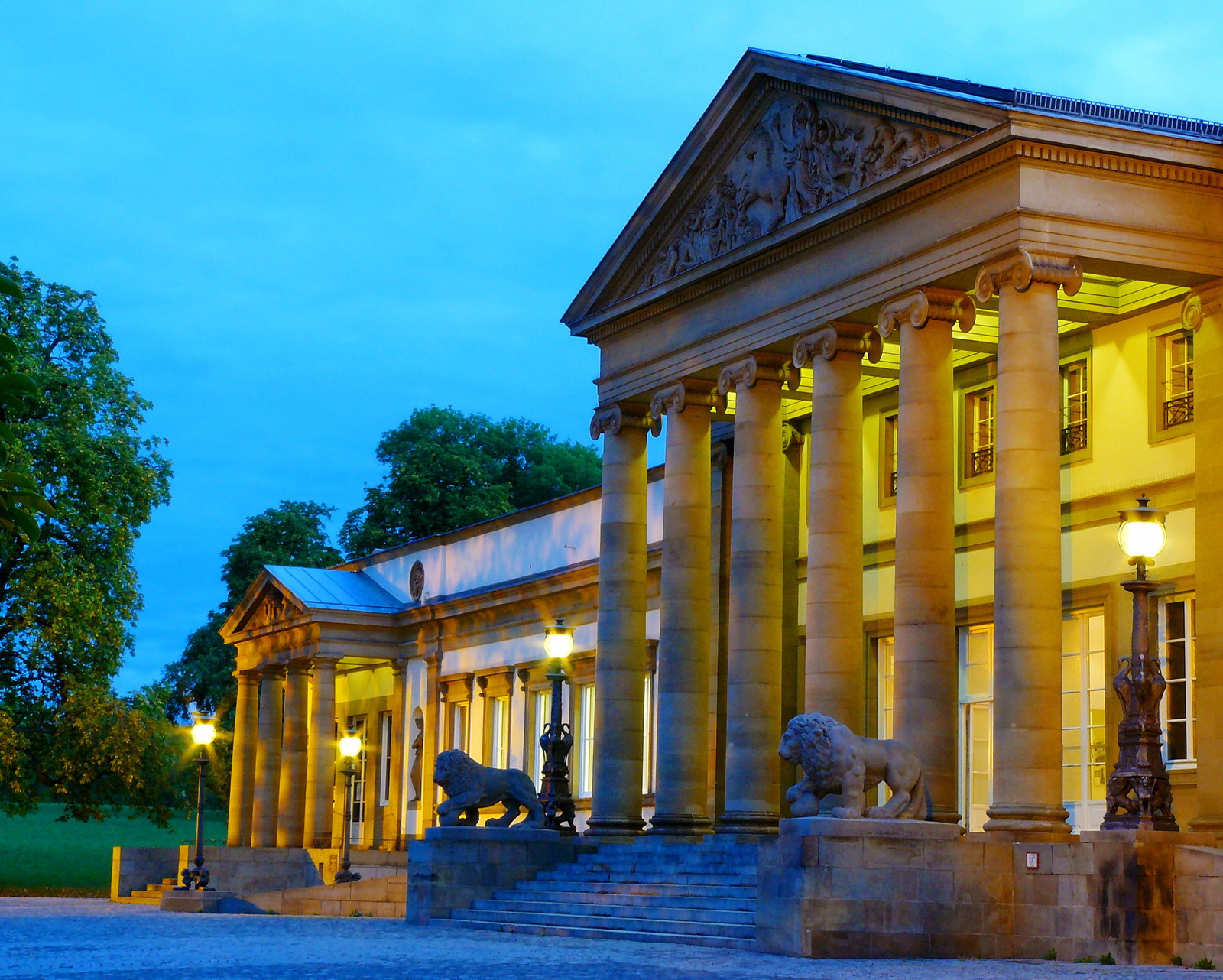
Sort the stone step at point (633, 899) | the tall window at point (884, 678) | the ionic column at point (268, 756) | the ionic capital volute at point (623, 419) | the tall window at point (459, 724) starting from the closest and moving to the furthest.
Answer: the stone step at point (633, 899) → the tall window at point (884, 678) → the ionic capital volute at point (623, 419) → the tall window at point (459, 724) → the ionic column at point (268, 756)

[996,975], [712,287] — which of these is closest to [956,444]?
[712,287]

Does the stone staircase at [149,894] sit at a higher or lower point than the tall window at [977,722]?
lower

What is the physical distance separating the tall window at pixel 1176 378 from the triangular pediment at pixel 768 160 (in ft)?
15.9

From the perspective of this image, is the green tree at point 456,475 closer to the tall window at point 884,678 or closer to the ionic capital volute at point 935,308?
the tall window at point 884,678

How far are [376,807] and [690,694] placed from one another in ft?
76.4

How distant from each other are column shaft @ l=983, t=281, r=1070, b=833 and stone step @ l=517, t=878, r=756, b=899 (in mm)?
4172

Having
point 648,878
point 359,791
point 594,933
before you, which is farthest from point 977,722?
point 359,791

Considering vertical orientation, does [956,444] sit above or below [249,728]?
above

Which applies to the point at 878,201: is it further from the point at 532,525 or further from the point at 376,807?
the point at 376,807

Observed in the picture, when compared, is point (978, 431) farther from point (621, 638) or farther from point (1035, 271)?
point (1035, 271)

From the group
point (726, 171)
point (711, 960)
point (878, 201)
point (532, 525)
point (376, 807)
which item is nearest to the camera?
point (711, 960)

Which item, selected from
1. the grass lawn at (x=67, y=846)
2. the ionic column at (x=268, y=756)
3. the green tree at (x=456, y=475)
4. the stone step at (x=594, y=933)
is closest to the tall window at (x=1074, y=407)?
the stone step at (x=594, y=933)

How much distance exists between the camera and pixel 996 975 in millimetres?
17500

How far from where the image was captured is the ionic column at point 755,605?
28406mm
